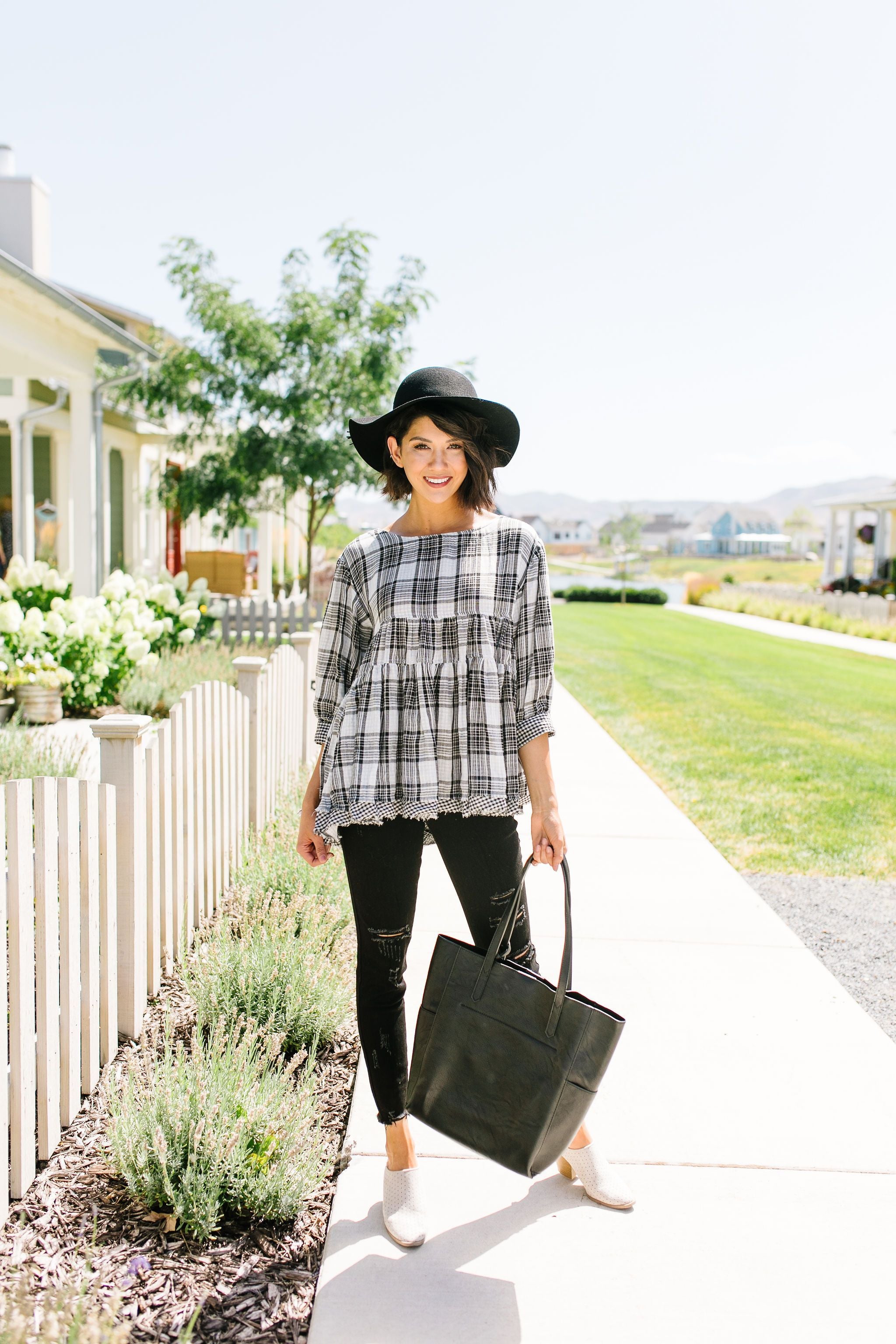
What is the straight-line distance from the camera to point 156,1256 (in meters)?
2.15

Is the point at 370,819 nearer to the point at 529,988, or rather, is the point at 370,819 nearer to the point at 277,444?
the point at 529,988

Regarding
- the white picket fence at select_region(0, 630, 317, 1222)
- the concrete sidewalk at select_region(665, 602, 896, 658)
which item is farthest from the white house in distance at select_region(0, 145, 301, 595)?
the concrete sidewalk at select_region(665, 602, 896, 658)

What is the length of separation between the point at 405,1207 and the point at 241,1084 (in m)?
0.47

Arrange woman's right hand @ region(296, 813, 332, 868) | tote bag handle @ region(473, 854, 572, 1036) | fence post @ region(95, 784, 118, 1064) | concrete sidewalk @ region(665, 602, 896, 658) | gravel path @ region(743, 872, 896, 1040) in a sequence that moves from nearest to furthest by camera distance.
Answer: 1. tote bag handle @ region(473, 854, 572, 1036)
2. woman's right hand @ region(296, 813, 332, 868)
3. fence post @ region(95, 784, 118, 1064)
4. gravel path @ region(743, 872, 896, 1040)
5. concrete sidewalk @ region(665, 602, 896, 658)

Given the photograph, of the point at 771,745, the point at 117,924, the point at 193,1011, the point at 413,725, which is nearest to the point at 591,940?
the point at 193,1011

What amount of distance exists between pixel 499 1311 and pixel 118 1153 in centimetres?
89

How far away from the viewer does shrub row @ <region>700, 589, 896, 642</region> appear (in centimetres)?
2209

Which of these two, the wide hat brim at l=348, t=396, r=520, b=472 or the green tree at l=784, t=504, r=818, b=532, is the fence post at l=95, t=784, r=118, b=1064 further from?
the green tree at l=784, t=504, r=818, b=532

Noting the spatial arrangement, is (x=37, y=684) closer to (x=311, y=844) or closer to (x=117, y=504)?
(x=311, y=844)

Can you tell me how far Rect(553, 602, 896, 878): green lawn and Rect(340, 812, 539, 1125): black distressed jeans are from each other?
3386mm

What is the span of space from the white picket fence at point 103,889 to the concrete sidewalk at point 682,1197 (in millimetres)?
731

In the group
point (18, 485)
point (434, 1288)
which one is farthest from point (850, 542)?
point (434, 1288)

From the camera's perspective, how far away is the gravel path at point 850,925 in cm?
386

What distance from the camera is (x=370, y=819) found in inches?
87.8
